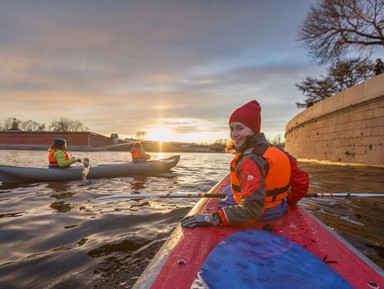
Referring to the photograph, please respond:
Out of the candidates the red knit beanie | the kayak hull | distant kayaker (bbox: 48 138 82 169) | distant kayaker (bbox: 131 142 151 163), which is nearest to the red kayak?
the red knit beanie

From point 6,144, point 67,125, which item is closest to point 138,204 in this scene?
point 6,144

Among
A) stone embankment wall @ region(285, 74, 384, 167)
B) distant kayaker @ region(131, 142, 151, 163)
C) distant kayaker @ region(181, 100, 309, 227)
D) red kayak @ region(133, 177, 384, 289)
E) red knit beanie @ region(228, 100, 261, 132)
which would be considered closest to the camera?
red kayak @ region(133, 177, 384, 289)

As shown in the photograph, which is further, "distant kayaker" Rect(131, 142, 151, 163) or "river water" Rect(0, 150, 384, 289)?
"distant kayaker" Rect(131, 142, 151, 163)

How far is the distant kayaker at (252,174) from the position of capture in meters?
2.30

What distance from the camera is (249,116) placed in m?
2.53

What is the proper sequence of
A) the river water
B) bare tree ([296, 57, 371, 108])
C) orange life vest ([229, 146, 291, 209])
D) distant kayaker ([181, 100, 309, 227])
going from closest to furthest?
distant kayaker ([181, 100, 309, 227]) → orange life vest ([229, 146, 291, 209]) → the river water → bare tree ([296, 57, 371, 108])

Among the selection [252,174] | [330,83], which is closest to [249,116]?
[252,174]

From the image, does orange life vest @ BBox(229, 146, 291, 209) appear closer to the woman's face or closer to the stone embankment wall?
the woman's face

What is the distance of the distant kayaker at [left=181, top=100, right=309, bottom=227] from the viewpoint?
2.30 meters

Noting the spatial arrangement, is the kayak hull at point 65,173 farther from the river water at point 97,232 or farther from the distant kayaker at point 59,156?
the river water at point 97,232

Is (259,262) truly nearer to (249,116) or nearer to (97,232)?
(249,116)

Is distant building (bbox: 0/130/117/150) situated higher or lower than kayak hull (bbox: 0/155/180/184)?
higher

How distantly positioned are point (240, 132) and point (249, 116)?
0.18 meters

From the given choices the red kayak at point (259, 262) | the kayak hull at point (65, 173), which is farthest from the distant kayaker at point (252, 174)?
the kayak hull at point (65, 173)
